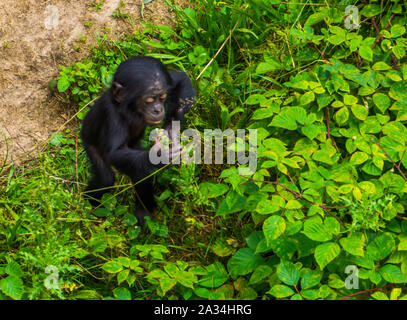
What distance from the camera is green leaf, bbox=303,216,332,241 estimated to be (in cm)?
245

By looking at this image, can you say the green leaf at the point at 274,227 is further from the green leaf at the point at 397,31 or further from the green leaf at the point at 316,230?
the green leaf at the point at 397,31

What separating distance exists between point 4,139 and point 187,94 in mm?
1941

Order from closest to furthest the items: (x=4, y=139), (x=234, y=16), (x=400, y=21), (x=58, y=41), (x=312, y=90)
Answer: (x=312, y=90) < (x=400, y=21) < (x=234, y=16) < (x=4, y=139) < (x=58, y=41)

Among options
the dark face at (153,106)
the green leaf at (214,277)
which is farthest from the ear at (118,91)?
the green leaf at (214,277)

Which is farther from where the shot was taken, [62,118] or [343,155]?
[62,118]

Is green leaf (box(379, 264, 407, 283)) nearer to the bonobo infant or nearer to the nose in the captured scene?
the bonobo infant

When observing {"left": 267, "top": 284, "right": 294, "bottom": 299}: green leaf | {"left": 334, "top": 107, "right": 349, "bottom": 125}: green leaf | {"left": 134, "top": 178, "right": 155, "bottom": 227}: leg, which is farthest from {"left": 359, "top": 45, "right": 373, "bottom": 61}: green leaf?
{"left": 134, "top": 178, "right": 155, "bottom": 227}: leg

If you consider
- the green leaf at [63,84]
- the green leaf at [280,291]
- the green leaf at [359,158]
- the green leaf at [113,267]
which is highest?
the green leaf at [63,84]

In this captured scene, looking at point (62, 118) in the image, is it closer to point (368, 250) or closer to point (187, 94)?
point (187, 94)

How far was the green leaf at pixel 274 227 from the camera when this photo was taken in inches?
97.7

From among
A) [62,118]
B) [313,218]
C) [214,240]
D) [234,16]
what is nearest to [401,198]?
[313,218]

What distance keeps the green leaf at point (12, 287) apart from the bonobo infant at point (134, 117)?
96cm

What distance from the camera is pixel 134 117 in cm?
366

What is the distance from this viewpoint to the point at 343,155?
3348 mm
